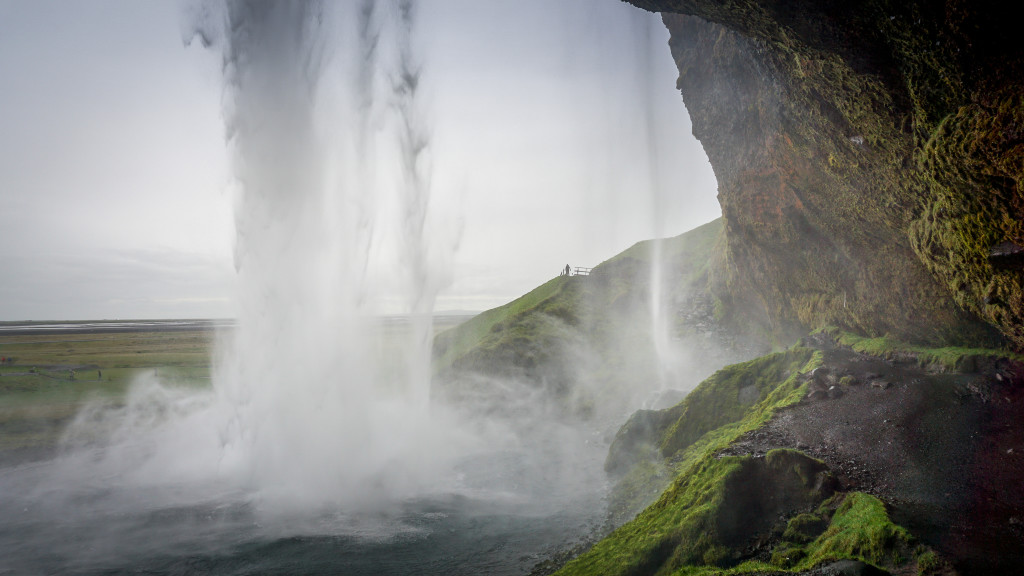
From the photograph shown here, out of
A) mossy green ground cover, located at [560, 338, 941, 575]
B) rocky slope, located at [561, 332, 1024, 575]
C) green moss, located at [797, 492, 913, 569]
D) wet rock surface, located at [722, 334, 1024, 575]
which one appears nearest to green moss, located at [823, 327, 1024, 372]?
rocky slope, located at [561, 332, 1024, 575]

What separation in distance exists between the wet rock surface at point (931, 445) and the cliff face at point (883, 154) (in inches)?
88.4

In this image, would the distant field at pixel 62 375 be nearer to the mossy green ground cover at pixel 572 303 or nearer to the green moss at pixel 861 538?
the mossy green ground cover at pixel 572 303

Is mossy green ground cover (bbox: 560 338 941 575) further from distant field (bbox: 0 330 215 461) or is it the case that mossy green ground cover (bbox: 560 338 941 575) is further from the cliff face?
distant field (bbox: 0 330 215 461)

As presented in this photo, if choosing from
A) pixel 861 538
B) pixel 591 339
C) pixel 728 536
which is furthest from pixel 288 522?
pixel 591 339

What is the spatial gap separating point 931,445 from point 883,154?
8.47m

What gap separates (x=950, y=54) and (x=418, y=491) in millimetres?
21490

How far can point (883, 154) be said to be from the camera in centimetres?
1380

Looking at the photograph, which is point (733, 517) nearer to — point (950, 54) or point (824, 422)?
point (824, 422)

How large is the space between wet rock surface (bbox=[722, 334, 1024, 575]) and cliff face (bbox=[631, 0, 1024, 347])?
2.25 metres

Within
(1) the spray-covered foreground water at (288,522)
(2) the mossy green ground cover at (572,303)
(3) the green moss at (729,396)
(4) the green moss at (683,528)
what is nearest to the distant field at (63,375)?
(2) the mossy green ground cover at (572,303)

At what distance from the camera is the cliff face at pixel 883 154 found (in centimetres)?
963

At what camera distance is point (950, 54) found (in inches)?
381

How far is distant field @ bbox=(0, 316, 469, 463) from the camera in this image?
30.4m

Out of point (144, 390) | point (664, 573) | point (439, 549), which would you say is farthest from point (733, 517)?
point (144, 390)
